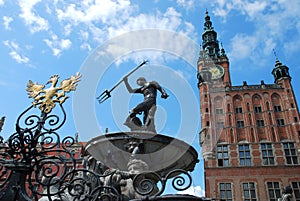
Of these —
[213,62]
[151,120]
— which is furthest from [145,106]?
[213,62]

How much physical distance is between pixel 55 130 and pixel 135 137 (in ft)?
3.57

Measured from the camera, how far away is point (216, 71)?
22.8 meters

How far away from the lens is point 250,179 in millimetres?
15875

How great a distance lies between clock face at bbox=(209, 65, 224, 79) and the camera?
22062 mm

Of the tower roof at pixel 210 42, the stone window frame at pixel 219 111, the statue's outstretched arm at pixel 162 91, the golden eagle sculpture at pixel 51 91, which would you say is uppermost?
the tower roof at pixel 210 42

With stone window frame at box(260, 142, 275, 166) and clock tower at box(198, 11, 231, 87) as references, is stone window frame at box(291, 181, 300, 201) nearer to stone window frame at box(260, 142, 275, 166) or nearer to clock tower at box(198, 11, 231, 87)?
stone window frame at box(260, 142, 275, 166)

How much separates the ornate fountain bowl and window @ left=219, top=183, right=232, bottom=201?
1316 centimetres

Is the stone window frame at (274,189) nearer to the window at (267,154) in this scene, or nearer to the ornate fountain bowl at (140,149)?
the window at (267,154)

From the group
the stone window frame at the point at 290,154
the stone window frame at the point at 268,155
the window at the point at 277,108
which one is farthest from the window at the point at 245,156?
the window at the point at 277,108

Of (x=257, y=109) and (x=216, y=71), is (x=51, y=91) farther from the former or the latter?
(x=216, y=71)

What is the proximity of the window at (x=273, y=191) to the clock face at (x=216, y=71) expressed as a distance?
9.30 meters

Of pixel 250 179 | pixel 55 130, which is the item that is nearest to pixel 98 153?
pixel 55 130

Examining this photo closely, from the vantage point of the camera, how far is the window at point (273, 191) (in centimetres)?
1512

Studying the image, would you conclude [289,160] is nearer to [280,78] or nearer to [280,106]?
[280,106]
